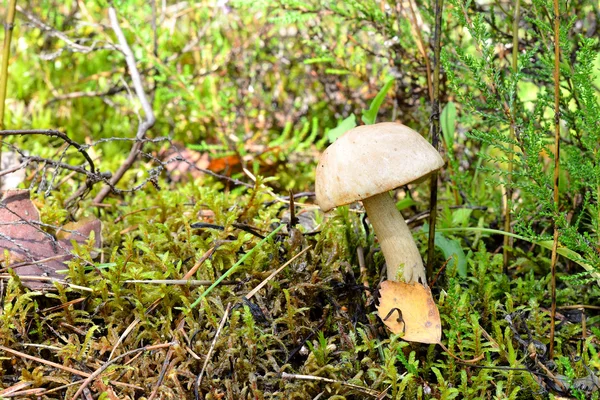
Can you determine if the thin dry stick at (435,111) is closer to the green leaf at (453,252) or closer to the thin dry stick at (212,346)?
the green leaf at (453,252)

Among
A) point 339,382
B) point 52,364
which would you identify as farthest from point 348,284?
point 52,364

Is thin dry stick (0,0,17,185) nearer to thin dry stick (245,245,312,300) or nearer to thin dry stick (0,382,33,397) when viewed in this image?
thin dry stick (0,382,33,397)

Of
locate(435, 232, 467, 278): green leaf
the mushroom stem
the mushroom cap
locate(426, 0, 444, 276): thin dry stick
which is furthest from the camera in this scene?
locate(435, 232, 467, 278): green leaf

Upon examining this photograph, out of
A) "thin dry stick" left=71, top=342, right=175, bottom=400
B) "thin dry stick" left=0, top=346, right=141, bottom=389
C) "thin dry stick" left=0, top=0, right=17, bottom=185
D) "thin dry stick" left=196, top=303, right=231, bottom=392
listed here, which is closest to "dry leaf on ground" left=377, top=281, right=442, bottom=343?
"thin dry stick" left=196, top=303, right=231, bottom=392

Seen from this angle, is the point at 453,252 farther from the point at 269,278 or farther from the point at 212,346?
the point at 212,346

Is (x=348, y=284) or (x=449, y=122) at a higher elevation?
(x=449, y=122)

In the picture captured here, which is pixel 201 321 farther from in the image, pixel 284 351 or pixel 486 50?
pixel 486 50
